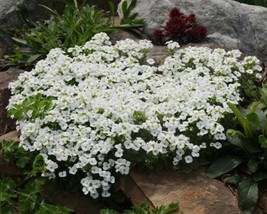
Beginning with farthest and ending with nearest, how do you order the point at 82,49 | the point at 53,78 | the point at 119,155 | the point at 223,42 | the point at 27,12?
the point at 27,12
the point at 223,42
the point at 82,49
the point at 53,78
the point at 119,155

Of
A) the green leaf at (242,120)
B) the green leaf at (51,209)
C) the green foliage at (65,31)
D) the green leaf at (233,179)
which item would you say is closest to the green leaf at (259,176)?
the green leaf at (233,179)

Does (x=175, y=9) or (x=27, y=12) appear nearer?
(x=175, y=9)

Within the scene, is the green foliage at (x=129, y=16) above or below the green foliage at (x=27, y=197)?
above

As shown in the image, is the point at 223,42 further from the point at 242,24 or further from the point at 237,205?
the point at 237,205

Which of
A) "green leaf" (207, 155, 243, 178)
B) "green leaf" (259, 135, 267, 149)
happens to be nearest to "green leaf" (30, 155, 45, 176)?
"green leaf" (207, 155, 243, 178)

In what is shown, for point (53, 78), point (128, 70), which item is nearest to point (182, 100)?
point (128, 70)

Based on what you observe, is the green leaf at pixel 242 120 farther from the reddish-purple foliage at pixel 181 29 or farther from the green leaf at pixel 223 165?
the reddish-purple foliage at pixel 181 29

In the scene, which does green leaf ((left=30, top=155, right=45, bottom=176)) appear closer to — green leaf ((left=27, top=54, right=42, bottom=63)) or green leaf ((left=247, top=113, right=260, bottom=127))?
green leaf ((left=247, top=113, right=260, bottom=127))
